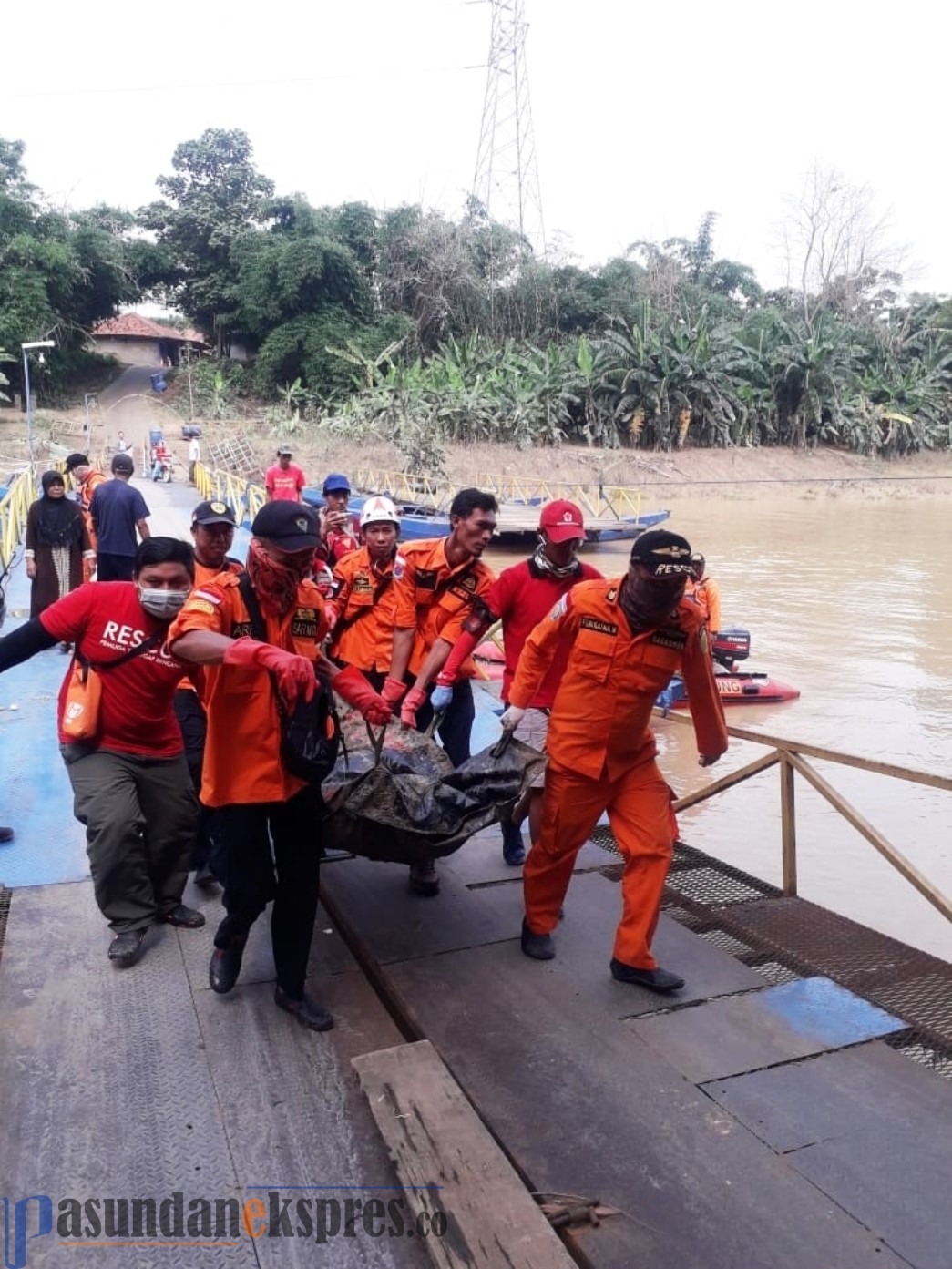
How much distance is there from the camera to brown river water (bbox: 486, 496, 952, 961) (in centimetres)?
662

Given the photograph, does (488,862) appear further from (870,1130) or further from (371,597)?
(870,1130)

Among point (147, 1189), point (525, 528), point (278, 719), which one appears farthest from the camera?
point (525, 528)

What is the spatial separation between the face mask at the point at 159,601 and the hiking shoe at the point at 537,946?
67.9 inches

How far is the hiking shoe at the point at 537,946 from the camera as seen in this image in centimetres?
354

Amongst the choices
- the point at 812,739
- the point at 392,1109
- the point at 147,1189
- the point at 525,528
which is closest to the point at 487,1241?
the point at 392,1109

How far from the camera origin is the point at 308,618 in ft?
10.2

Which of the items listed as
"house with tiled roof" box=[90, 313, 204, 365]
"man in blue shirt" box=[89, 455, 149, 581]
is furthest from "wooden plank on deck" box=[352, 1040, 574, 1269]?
"house with tiled roof" box=[90, 313, 204, 365]

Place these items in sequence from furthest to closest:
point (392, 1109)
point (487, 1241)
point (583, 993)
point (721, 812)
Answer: point (721, 812), point (583, 993), point (392, 1109), point (487, 1241)

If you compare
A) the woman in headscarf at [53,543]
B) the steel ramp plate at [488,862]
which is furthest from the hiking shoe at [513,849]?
the woman in headscarf at [53,543]

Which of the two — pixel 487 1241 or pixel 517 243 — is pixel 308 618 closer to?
pixel 487 1241

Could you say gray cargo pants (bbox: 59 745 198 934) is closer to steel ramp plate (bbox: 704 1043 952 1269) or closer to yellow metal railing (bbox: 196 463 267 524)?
steel ramp plate (bbox: 704 1043 952 1269)

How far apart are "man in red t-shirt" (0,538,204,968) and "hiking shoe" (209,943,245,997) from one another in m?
0.41

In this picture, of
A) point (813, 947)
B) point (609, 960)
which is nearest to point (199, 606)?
point (609, 960)

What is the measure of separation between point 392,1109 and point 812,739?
7.63m
